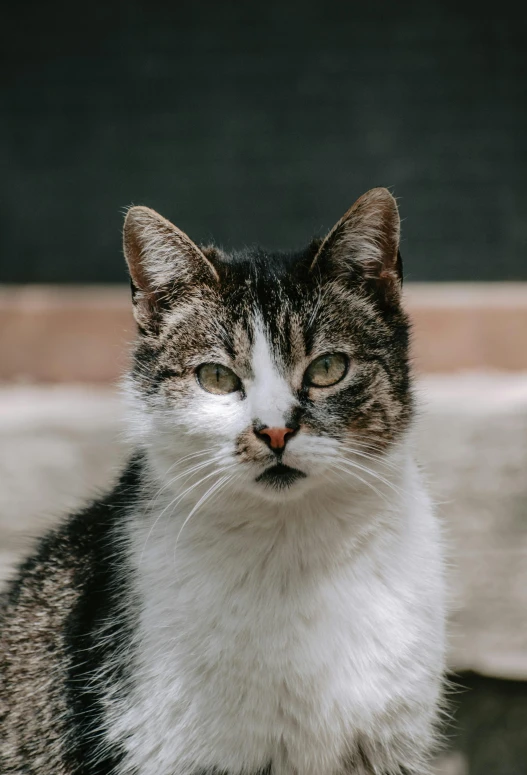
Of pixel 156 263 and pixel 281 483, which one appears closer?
pixel 281 483

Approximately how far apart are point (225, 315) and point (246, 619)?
22.3 inches

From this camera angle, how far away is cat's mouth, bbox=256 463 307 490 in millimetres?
1384

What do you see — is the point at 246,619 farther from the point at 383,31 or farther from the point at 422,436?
the point at 383,31

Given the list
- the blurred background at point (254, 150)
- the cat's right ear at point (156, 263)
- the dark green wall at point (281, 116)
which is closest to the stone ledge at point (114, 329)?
the blurred background at point (254, 150)

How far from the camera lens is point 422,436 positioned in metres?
2.41

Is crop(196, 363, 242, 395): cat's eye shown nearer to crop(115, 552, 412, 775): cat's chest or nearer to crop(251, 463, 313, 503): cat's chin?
crop(251, 463, 313, 503): cat's chin

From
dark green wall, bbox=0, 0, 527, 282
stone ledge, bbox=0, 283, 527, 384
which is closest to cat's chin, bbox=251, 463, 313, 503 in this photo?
stone ledge, bbox=0, 283, 527, 384

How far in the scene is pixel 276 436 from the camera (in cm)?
133

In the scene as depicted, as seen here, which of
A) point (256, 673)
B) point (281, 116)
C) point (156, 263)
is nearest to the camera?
point (256, 673)

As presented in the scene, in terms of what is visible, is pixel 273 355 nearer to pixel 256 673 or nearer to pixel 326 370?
pixel 326 370

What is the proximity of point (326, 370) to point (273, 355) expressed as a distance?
0.35 ft

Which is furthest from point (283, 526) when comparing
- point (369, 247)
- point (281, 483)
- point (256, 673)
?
point (369, 247)

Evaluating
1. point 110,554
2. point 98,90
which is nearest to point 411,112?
point 98,90

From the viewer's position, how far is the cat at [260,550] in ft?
4.78
